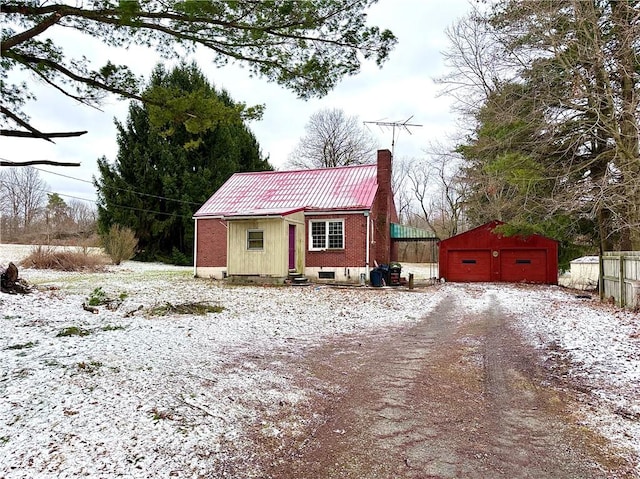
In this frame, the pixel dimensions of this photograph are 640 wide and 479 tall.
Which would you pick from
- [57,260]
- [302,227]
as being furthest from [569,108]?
[57,260]

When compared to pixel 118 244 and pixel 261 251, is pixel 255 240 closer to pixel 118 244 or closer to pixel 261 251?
pixel 261 251

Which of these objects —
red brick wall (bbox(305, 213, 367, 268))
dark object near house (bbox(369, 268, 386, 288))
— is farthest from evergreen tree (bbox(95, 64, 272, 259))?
dark object near house (bbox(369, 268, 386, 288))

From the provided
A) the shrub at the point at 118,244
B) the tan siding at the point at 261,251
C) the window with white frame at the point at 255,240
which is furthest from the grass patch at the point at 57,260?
the window with white frame at the point at 255,240

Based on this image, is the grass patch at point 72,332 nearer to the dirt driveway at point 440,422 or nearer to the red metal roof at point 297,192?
the dirt driveway at point 440,422

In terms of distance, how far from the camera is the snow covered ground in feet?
10.3

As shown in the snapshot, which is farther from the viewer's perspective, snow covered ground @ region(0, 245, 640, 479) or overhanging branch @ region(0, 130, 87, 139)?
overhanging branch @ region(0, 130, 87, 139)

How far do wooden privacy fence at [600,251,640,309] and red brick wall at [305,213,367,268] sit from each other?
27.5ft

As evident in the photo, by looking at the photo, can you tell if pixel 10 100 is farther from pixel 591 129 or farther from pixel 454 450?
pixel 591 129

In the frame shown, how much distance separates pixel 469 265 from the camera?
21391mm

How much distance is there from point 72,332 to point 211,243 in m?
13.2

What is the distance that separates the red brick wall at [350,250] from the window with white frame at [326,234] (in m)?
0.22

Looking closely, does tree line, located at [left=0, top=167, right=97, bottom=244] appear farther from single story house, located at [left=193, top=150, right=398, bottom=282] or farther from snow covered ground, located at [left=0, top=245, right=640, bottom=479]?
snow covered ground, located at [left=0, top=245, right=640, bottom=479]

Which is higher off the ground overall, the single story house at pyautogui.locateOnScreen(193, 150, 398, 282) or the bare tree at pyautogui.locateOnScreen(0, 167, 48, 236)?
the bare tree at pyautogui.locateOnScreen(0, 167, 48, 236)

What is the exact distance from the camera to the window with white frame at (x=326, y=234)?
1819 centimetres
